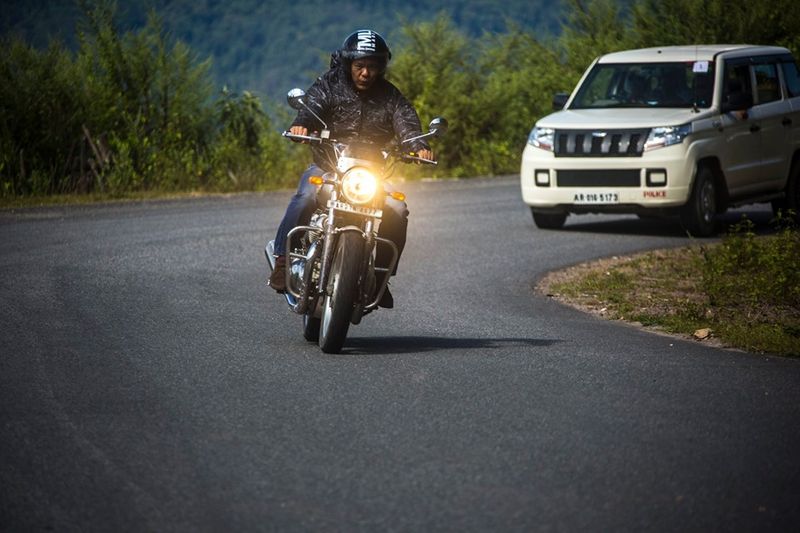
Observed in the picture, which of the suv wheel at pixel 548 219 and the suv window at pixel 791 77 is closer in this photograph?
the suv wheel at pixel 548 219

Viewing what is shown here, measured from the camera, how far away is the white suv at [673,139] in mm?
16297

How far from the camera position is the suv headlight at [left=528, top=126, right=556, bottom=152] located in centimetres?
1688

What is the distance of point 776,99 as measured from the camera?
17875 millimetres

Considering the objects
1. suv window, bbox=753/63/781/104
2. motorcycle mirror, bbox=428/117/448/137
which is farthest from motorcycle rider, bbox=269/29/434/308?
suv window, bbox=753/63/781/104

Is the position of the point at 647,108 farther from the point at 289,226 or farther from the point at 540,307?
the point at 289,226

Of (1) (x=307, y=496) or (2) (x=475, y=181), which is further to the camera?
(2) (x=475, y=181)

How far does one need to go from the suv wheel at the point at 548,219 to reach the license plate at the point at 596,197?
803mm

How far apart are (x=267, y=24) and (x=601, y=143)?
95838 millimetres

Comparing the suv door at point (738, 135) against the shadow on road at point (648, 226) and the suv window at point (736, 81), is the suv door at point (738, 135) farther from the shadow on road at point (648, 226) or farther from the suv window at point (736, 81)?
the shadow on road at point (648, 226)

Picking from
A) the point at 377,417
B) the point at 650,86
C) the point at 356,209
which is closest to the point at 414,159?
the point at 356,209

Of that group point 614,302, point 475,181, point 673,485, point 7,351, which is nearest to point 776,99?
point 614,302

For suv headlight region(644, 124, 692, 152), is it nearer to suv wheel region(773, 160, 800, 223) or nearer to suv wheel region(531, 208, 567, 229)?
suv wheel region(531, 208, 567, 229)

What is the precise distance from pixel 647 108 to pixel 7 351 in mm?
9764

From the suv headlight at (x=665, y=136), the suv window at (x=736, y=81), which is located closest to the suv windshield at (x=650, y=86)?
the suv window at (x=736, y=81)
